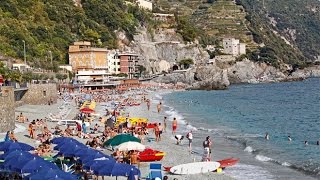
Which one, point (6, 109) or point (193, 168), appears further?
point (6, 109)

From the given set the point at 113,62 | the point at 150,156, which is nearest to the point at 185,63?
the point at 113,62

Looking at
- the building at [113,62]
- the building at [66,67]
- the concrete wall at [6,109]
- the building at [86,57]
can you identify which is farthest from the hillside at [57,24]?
the concrete wall at [6,109]

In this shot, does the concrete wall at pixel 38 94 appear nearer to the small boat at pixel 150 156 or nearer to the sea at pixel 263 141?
the sea at pixel 263 141

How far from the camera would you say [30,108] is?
44719mm

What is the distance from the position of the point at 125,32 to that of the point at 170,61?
1986 cm

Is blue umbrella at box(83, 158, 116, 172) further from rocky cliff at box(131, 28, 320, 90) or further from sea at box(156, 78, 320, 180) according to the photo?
rocky cliff at box(131, 28, 320, 90)

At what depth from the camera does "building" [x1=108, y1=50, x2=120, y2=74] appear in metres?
109

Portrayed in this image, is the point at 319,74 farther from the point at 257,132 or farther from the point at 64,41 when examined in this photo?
the point at 257,132

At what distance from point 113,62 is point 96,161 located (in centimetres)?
9347

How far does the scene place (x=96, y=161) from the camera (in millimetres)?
17031

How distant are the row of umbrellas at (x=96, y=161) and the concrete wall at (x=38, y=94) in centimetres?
2912

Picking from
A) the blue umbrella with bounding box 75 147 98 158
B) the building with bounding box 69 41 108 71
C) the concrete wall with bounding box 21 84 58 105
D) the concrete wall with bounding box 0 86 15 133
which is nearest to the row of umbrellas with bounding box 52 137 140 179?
the blue umbrella with bounding box 75 147 98 158

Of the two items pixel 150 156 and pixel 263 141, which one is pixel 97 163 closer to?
pixel 150 156

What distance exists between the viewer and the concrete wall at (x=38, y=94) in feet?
158
